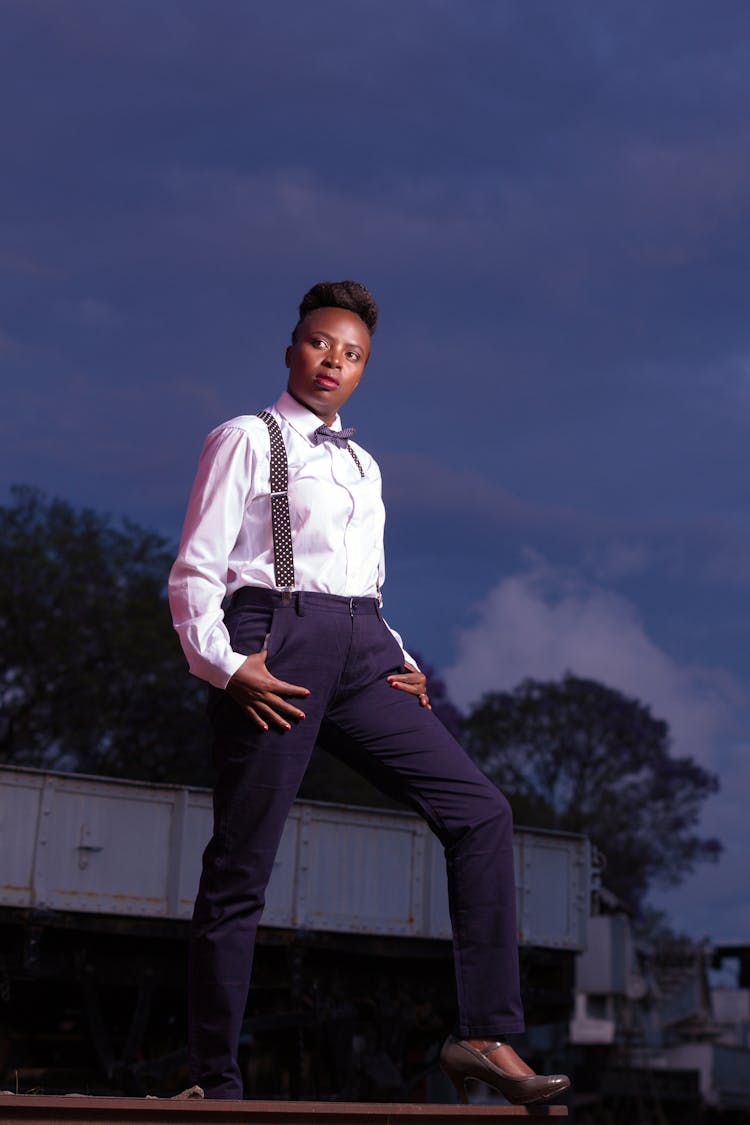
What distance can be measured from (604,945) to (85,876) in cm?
1309

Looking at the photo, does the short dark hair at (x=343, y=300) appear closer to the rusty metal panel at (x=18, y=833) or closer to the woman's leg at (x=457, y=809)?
the woman's leg at (x=457, y=809)

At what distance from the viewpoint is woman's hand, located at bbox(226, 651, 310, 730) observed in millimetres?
3727

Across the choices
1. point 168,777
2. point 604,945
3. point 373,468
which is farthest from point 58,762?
point 373,468

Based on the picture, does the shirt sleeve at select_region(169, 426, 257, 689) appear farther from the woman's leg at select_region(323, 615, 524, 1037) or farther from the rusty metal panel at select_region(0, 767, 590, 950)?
the rusty metal panel at select_region(0, 767, 590, 950)

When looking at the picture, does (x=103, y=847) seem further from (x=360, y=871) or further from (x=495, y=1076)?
(x=495, y=1076)

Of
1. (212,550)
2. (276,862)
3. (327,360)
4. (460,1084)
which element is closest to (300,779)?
(212,550)

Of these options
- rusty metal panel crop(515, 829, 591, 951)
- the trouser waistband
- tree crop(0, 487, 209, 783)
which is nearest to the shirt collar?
the trouser waistband

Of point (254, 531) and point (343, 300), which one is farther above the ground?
point (343, 300)

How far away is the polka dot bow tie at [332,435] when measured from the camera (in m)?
4.15

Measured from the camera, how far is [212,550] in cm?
387

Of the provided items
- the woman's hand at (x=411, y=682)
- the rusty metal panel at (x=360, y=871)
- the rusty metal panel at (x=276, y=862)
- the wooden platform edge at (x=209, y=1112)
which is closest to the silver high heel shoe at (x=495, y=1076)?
the wooden platform edge at (x=209, y=1112)

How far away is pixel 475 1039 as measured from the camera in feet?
12.4

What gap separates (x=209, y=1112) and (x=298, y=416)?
6.32ft

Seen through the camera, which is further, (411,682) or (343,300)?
(343,300)
